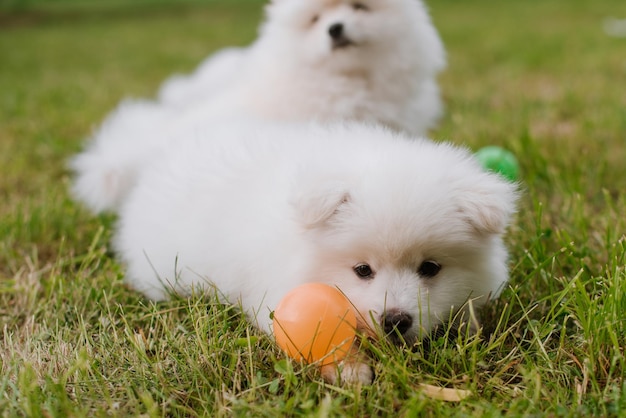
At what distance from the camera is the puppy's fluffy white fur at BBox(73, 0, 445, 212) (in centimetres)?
355

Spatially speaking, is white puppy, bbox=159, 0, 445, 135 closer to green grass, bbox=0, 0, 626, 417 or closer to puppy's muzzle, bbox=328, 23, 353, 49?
puppy's muzzle, bbox=328, 23, 353, 49

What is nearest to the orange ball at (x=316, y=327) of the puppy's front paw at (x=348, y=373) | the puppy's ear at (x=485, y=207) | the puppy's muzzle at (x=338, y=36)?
the puppy's front paw at (x=348, y=373)

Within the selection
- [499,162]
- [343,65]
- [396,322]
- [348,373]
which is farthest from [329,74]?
[348,373]

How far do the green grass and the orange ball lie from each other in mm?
60

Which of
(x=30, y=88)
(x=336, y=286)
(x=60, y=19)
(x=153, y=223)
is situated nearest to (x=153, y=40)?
(x=30, y=88)

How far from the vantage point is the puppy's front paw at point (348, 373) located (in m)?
1.81

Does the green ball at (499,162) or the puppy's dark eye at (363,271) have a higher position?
the puppy's dark eye at (363,271)

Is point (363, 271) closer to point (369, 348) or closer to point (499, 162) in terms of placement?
point (369, 348)

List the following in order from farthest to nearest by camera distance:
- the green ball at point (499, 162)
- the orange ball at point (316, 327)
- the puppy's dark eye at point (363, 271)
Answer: the green ball at point (499, 162) < the puppy's dark eye at point (363, 271) < the orange ball at point (316, 327)

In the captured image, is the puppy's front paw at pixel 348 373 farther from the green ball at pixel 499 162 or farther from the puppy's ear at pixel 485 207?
the green ball at pixel 499 162

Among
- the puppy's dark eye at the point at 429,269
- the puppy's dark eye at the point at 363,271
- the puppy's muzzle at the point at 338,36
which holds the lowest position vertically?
the puppy's dark eye at the point at 429,269

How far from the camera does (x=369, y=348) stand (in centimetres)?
194

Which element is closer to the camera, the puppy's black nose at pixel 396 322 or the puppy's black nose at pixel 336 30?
the puppy's black nose at pixel 396 322

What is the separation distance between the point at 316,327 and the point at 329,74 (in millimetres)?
2067
